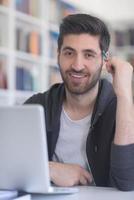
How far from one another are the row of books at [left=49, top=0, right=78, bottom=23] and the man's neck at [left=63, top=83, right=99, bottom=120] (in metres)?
2.81

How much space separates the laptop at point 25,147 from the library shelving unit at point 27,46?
2.58 m

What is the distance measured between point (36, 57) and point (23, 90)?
1.33 ft

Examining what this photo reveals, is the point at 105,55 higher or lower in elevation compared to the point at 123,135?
higher

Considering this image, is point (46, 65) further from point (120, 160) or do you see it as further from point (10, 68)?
point (120, 160)

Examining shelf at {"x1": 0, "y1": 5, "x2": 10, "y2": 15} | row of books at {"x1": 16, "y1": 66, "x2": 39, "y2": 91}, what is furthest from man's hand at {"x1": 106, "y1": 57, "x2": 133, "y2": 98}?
row of books at {"x1": 16, "y1": 66, "x2": 39, "y2": 91}

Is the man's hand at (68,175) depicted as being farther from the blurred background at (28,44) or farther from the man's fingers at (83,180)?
the blurred background at (28,44)

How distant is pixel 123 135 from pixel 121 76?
0.82 ft

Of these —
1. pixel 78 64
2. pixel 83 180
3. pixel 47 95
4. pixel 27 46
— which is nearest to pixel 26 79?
pixel 27 46

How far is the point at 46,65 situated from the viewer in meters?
4.36

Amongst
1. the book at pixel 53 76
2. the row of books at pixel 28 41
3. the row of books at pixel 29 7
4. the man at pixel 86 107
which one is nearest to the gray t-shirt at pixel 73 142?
the man at pixel 86 107

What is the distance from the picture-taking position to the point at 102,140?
5.27 feet

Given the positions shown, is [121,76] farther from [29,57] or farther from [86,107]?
[29,57]

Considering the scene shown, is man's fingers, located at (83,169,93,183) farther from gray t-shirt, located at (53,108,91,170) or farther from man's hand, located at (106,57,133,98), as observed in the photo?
man's hand, located at (106,57,133,98)

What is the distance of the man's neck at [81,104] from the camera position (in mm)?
1771
